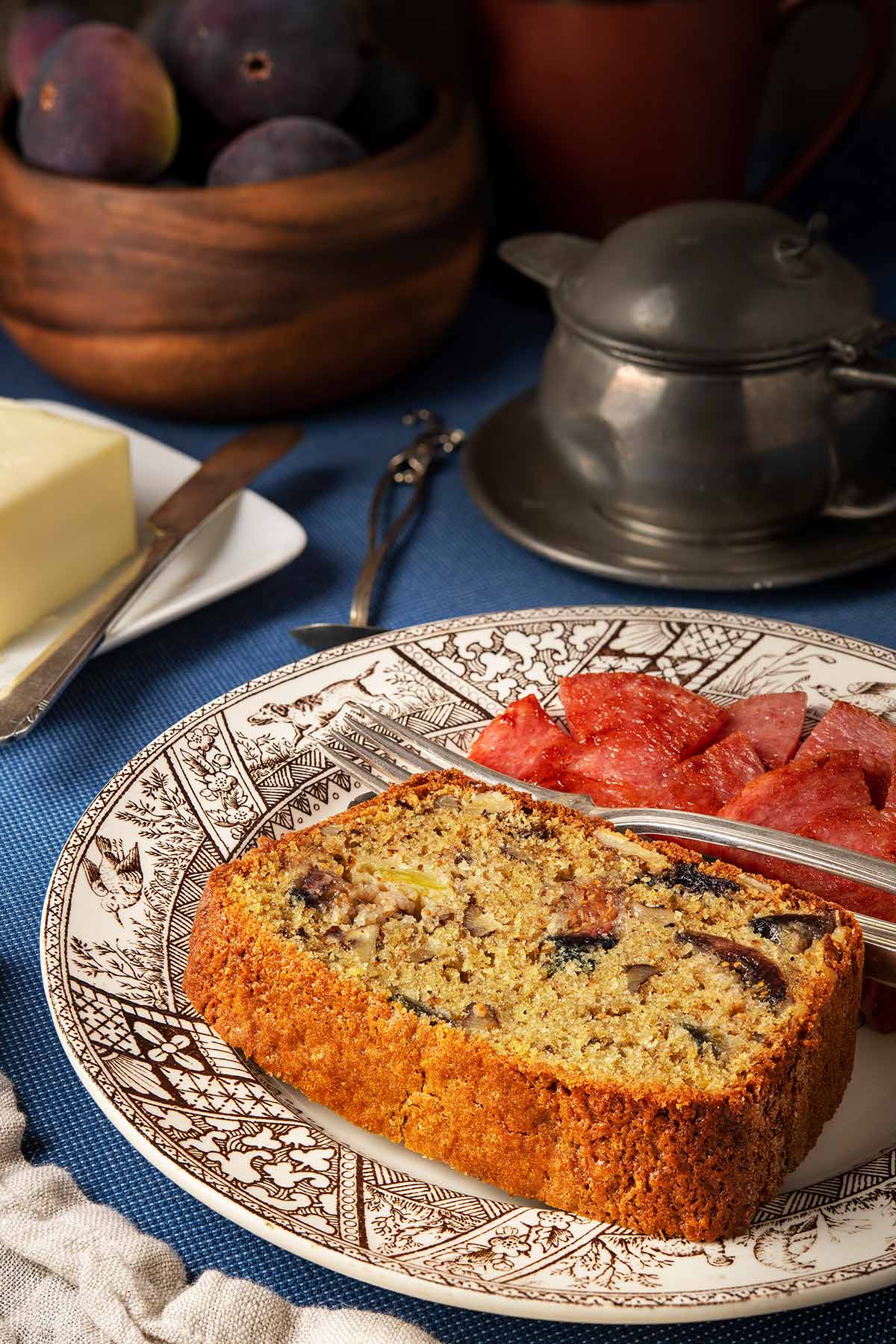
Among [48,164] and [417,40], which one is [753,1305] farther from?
[417,40]

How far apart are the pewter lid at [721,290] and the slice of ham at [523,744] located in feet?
1.67

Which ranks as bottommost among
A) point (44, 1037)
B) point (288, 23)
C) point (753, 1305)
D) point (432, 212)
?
point (44, 1037)

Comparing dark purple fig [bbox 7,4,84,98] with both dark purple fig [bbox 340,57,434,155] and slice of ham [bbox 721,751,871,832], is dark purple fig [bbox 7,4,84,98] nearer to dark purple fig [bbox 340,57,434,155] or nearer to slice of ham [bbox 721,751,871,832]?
dark purple fig [bbox 340,57,434,155]

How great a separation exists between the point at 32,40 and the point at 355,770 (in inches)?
56.1

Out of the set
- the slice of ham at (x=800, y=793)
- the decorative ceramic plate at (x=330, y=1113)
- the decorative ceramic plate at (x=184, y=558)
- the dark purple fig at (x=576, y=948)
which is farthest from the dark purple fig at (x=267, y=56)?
the dark purple fig at (x=576, y=948)

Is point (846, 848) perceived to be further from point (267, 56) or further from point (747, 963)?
point (267, 56)

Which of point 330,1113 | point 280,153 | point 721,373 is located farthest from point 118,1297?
point 280,153

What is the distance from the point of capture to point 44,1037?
1.24 metres

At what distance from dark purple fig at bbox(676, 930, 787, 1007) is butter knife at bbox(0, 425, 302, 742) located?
2.51 feet

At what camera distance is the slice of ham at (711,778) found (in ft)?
4.37

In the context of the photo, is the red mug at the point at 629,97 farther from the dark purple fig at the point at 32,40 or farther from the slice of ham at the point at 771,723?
the slice of ham at the point at 771,723

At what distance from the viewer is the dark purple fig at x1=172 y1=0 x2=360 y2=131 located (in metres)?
2.03

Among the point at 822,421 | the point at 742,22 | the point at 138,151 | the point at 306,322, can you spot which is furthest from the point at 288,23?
the point at 822,421

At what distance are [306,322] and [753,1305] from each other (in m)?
1.56
